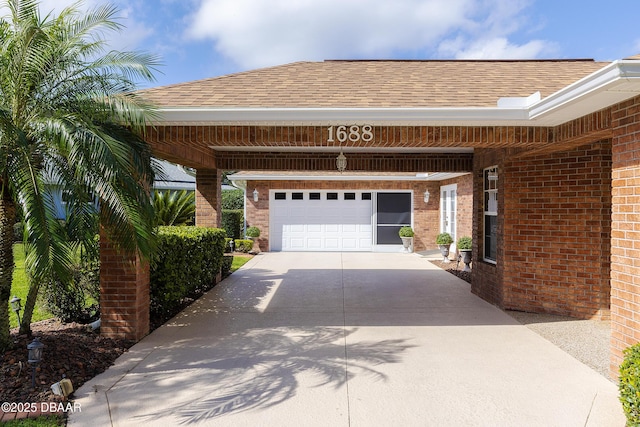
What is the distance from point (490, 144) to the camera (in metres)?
6.01

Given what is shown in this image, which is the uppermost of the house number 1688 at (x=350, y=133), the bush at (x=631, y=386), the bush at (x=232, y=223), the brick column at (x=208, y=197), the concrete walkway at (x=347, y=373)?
the house number 1688 at (x=350, y=133)

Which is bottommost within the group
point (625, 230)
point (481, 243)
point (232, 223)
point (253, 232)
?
point (253, 232)

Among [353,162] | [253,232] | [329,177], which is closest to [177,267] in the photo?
[353,162]

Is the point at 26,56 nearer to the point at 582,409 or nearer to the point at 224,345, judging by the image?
the point at 224,345

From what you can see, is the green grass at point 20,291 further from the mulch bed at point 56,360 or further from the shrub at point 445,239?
the shrub at point 445,239

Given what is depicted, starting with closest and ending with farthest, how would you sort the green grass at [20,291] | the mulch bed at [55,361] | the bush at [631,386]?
the bush at [631,386] → the mulch bed at [55,361] → the green grass at [20,291]

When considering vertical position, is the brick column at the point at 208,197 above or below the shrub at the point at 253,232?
above

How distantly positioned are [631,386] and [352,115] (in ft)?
13.0

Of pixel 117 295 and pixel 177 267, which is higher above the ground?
pixel 177 267

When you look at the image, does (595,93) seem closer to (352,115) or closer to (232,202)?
(352,115)

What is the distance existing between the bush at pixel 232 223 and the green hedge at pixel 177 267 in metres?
9.89

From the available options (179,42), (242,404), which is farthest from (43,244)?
(179,42)

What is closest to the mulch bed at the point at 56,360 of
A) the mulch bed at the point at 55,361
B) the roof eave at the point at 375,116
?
the mulch bed at the point at 55,361

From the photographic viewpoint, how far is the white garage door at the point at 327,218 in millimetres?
17938
